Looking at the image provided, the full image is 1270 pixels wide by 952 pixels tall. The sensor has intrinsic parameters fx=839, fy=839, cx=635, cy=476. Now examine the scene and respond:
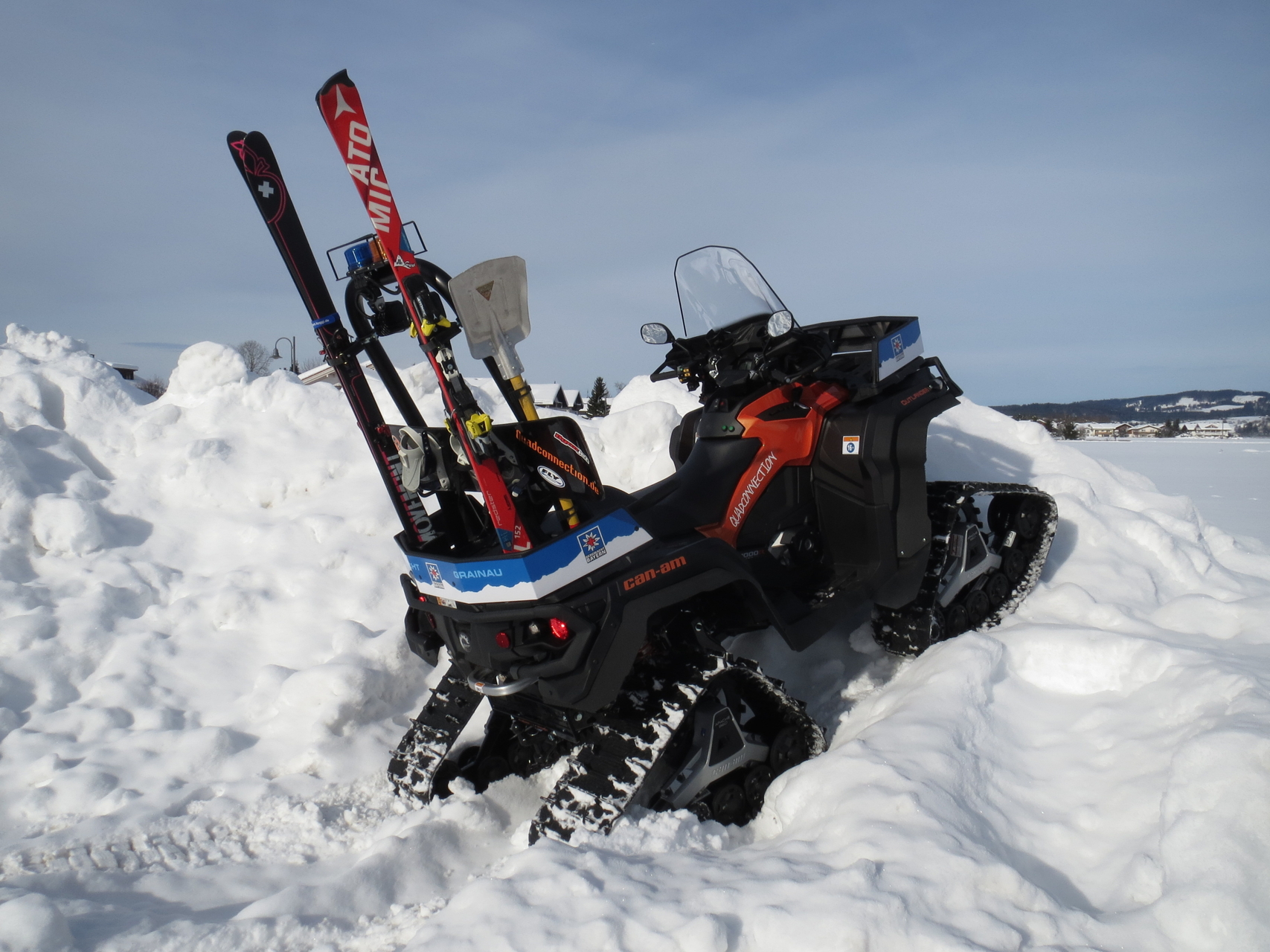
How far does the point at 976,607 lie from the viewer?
15.2 feet

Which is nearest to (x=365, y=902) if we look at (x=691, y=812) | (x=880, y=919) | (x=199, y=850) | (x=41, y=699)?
(x=199, y=850)

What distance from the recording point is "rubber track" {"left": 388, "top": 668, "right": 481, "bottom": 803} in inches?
144

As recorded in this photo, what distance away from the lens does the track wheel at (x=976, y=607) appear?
4602 millimetres

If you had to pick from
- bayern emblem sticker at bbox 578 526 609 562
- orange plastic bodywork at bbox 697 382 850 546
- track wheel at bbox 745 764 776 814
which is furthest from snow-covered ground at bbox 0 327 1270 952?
orange plastic bodywork at bbox 697 382 850 546

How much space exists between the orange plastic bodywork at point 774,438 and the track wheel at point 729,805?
3.54 ft

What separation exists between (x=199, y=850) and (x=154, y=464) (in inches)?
161

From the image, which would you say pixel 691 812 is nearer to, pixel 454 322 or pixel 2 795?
pixel 454 322

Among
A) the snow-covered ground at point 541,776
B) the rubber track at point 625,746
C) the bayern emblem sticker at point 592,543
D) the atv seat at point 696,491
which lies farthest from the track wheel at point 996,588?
the bayern emblem sticker at point 592,543

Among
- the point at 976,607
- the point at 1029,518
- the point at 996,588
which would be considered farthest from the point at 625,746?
the point at 1029,518

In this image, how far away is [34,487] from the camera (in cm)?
584

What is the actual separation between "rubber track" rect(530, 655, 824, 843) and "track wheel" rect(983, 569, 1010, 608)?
6.19ft

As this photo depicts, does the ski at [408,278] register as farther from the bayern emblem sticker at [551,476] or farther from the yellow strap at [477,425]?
the bayern emblem sticker at [551,476]

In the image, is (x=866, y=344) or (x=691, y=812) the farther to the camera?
(x=866, y=344)

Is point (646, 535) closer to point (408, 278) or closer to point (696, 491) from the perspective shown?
point (696, 491)
